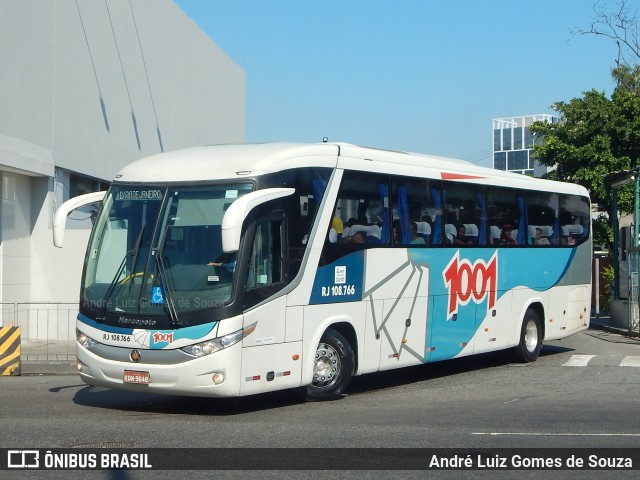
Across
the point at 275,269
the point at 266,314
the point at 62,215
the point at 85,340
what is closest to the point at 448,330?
the point at 275,269

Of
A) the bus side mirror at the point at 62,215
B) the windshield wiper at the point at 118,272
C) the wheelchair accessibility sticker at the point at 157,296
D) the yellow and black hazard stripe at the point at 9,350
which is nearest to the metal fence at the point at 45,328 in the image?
the yellow and black hazard stripe at the point at 9,350

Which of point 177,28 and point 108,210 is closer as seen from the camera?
point 108,210

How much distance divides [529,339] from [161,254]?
8.81m

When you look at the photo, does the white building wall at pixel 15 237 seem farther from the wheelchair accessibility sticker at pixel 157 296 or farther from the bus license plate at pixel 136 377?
the wheelchair accessibility sticker at pixel 157 296

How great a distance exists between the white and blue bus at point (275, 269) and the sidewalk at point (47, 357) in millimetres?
4966

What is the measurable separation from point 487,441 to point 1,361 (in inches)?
359

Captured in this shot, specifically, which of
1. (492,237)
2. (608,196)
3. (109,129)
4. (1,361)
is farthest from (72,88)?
(608,196)

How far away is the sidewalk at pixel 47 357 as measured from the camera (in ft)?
53.1

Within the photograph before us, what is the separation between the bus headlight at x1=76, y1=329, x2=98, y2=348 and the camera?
11398mm

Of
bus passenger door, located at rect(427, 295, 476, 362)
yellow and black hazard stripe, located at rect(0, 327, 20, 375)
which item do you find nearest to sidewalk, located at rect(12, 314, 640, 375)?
yellow and black hazard stripe, located at rect(0, 327, 20, 375)

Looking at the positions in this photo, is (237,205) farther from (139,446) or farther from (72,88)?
(72,88)

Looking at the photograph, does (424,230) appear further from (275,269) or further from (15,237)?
(15,237)

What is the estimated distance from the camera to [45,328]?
707 inches

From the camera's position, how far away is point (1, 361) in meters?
15.5
